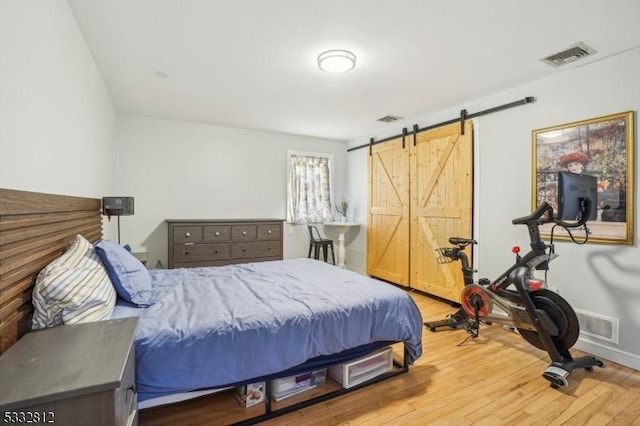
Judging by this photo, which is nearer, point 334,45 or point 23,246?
point 23,246

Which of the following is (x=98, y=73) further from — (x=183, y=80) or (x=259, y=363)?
(x=259, y=363)

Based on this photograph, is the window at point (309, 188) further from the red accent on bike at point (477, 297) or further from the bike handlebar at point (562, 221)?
the bike handlebar at point (562, 221)

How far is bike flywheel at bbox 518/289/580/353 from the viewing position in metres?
2.31

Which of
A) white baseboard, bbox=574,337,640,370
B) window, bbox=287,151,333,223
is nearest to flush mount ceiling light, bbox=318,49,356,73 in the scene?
window, bbox=287,151,333,223

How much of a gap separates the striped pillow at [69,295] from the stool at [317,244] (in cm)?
386

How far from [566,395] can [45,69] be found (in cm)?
379

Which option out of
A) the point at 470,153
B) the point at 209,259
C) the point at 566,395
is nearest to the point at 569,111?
the point at 470,153

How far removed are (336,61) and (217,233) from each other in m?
2.83

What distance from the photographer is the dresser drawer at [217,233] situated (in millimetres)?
4297

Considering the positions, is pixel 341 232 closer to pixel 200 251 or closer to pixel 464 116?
pixel 200 251

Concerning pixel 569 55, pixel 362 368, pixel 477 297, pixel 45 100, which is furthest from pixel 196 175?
pixel 569 55

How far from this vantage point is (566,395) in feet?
6.95

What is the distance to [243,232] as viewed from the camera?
453 cm

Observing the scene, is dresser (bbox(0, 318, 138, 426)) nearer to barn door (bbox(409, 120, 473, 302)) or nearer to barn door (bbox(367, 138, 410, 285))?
barn door (bbox(409, 120, 473, 302))
